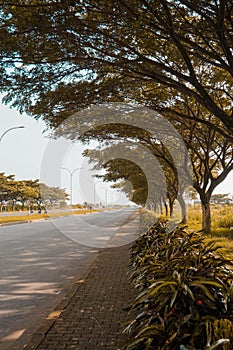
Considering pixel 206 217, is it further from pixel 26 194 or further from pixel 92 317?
pixel 26 194

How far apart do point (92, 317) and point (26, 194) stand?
221ft

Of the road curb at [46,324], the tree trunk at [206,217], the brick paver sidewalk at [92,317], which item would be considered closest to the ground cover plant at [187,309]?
the brick paver sidewalk at [92,317]

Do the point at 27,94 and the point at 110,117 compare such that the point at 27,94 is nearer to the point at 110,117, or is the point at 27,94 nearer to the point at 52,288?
the point at 52,288

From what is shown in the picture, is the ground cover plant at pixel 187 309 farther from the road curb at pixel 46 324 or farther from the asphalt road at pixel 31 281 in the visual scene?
the asphalt road at pixel 31 281

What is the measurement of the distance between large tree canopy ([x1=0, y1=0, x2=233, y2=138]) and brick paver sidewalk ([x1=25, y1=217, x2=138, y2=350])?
395 centimetres

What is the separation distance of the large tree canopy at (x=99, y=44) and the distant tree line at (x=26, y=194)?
191ft

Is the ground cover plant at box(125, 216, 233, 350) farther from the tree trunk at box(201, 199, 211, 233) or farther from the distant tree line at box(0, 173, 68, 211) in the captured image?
the distant tree line at box(0, 173, 68, 211)

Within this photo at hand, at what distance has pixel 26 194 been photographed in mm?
70750

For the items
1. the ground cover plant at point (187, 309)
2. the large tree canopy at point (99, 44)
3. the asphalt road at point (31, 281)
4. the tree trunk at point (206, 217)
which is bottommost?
the asphalt road at point (31, 281)

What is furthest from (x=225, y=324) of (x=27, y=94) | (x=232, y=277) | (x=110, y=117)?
(x=110, y=117)

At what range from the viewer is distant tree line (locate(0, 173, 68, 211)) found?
66.8 metres

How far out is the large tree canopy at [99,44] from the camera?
20.8ft

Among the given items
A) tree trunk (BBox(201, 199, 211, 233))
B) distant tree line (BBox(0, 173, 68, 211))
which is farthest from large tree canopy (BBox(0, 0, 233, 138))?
distant tree line (BBox(0, 173, 68, 211))

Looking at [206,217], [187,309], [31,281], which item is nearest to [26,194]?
[206,217]
